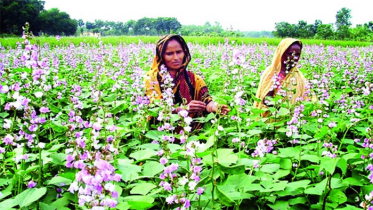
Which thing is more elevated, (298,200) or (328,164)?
(328,164)

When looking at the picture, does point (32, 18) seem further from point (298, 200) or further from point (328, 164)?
point (328, 164)

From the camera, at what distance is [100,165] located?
1.21 m

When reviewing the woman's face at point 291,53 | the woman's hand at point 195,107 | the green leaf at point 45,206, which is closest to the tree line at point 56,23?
the woman's face at point 291,53

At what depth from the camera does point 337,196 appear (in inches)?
91.5

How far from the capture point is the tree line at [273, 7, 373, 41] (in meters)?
38.1

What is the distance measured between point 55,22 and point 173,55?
75067 millimetres

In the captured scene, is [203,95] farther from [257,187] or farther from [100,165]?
[100,165]

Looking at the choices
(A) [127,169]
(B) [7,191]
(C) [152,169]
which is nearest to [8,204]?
(B) [7,191]

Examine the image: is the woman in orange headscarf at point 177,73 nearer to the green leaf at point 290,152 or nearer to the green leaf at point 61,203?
the green leaf at point 290,152

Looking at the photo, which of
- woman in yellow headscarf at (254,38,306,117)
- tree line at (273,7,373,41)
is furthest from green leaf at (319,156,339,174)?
tree line at (273,7,373,41)

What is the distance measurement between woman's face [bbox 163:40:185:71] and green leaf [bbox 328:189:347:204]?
258 centimetres

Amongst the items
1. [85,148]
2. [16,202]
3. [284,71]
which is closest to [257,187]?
[85,148]

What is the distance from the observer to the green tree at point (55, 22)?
2613 inches

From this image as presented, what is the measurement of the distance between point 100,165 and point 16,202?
0.99 meters
